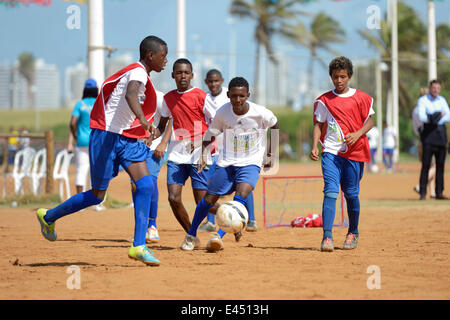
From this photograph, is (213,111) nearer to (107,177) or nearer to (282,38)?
(107,177)

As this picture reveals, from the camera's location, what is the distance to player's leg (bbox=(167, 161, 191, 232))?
27.6 ft

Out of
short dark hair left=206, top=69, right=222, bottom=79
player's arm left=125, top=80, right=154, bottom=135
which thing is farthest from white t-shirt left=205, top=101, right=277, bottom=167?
short dark hair left=206, top=69, right=222, bottom=79

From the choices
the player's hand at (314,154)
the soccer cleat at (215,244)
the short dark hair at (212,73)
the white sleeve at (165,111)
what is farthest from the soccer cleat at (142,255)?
the short dark hair at (212,73)

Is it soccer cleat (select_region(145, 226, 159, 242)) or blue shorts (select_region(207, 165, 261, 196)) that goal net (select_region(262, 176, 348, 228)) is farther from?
blue shorts (select_region(207, 165, 261, 196))

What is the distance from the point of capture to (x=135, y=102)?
6469 millimetres

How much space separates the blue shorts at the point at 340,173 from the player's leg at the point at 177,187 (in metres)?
1.76

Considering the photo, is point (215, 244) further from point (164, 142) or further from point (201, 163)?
point (164, 142)

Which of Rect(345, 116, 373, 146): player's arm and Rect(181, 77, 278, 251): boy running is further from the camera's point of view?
Rect(345, 116, 373, 146): player's arm

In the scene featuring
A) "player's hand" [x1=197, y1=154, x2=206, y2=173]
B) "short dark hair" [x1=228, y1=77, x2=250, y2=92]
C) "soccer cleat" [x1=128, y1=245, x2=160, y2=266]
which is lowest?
"soccer cleat" [x1=128, y1=245, x2=160, y2=266]

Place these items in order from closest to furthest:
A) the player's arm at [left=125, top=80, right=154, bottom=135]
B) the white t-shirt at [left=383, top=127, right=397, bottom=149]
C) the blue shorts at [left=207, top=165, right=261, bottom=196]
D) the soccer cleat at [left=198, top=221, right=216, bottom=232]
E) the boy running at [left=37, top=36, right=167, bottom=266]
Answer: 1. the player's arm at [left=125, top=80, right=154, bottom=135]
2. the boy running at [left=37, top=36, right=167, bottom=266]
3. the blue shorts at [left=207, top=165, right=261, bottom=196]
4. the soccer cleat at [left=198, top=221, right=216, bottom=232]
5. the white t-shirt at [left=383, top=127, right=397, bottom=149]

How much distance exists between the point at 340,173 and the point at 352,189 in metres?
0.25

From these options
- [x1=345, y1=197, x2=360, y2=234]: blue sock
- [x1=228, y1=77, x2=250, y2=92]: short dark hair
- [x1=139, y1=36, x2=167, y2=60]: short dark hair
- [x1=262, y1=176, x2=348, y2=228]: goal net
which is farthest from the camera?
[x1=262, y1=176, x2=348, y2=228]: goal net

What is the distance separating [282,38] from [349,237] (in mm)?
47301

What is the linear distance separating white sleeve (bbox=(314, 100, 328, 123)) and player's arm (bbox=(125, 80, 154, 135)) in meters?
2.37
